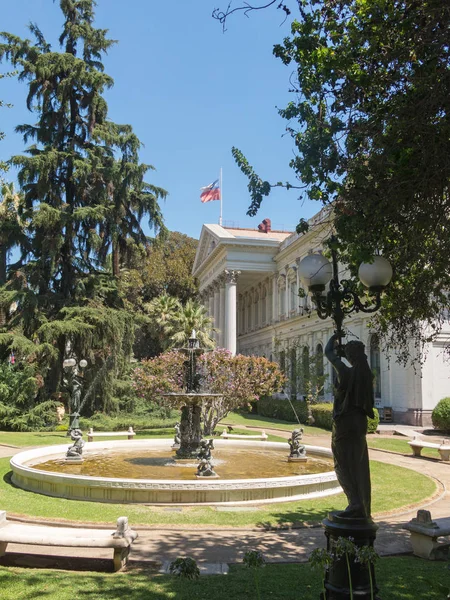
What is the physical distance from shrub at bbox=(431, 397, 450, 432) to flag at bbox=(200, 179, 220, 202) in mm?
30623

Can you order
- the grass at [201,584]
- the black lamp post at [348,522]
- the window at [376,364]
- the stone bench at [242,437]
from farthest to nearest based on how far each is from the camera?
the window at [376,364] → the stone bench at [242,437] → the grass at [201,584] → the black lamp post at [348,522]

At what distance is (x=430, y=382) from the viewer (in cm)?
2977

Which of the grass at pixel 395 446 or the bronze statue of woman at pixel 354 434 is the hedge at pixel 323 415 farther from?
the bronze statue of woman at pixel 354 434

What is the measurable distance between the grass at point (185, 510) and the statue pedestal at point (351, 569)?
429 centimetres

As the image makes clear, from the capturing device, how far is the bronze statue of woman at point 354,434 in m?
5.02

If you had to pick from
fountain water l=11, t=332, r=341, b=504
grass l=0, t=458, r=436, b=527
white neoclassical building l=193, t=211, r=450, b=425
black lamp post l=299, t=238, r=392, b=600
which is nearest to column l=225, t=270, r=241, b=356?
white neoclassical building l=193, t=211, r=450, b=425

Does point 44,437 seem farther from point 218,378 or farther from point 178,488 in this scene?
point 178,488

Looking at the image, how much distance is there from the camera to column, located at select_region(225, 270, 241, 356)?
5150cm

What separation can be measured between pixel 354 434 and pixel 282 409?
32.9 meters

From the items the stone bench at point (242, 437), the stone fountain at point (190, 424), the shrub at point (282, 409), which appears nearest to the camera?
the stone fountain at point (190, 424)

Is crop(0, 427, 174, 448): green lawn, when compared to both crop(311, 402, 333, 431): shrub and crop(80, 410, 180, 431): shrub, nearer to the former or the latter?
crop(80, 410, 180, 431): shrub

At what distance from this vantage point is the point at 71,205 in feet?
101

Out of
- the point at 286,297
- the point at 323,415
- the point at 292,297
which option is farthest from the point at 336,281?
the point at 286,297

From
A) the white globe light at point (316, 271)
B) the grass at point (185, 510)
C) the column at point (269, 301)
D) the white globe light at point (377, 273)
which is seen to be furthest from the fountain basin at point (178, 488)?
the column at point (269, 301)
